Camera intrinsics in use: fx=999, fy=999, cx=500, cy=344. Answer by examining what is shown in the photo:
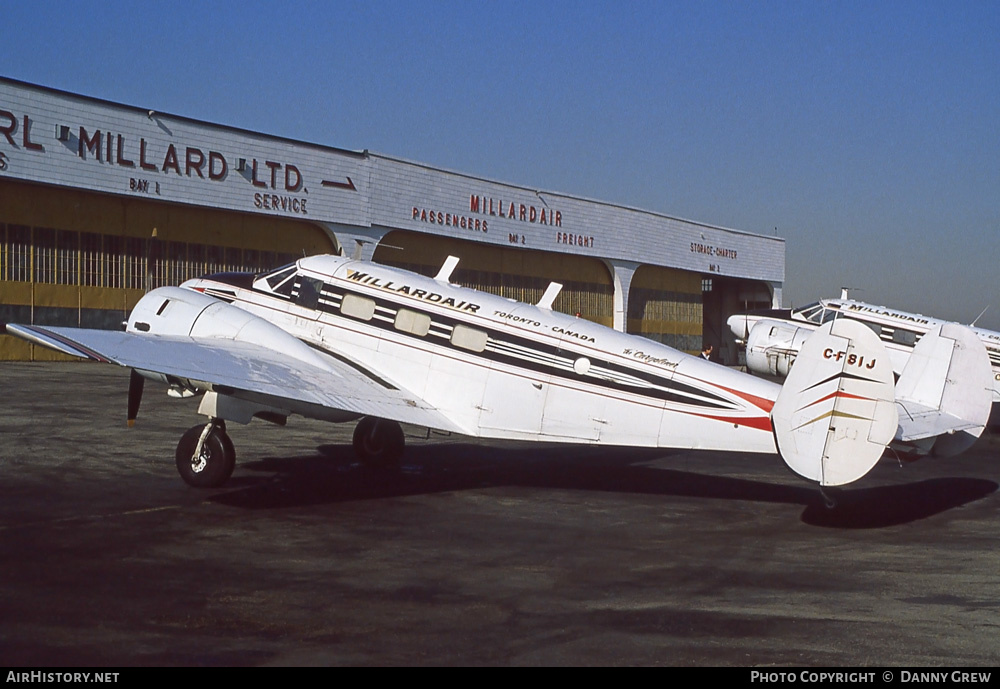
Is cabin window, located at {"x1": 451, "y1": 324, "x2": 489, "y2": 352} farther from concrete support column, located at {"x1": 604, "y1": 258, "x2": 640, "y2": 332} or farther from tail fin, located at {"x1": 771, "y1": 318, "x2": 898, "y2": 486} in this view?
concrete support column, located at {"x1": 604, "y1": 258, "x2": 640, "y2": 332}

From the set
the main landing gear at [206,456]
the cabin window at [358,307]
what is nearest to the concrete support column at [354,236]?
→ the cabin window at [358,307]

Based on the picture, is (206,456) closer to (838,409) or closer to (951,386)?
(838,409)

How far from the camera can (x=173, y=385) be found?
13148mm

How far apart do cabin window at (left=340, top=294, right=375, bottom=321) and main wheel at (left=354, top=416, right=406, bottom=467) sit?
1956 mm

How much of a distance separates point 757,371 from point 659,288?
34.1 metres

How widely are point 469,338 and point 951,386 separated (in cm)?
663

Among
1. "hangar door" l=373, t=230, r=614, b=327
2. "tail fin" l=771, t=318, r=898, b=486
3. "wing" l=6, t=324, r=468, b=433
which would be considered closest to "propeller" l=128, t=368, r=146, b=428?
"wing" l=6, t=324, r=468, b=433

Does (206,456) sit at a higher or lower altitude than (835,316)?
lower

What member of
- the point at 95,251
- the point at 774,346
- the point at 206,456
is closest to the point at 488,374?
the point at 206,456

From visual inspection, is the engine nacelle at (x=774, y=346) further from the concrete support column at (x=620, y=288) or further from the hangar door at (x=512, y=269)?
the concrete support column at (x=620, y=288)

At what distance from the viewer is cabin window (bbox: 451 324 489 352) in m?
13.8

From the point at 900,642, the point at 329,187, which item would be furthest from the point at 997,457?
the point at 329,187

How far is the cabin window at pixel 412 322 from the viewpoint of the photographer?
1429cm

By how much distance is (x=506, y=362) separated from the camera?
44.7 ft
